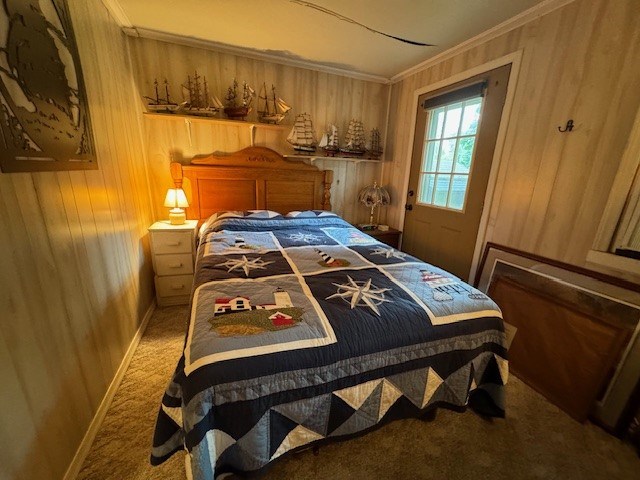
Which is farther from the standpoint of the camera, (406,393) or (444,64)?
(444,64)

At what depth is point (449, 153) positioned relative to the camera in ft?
7.92

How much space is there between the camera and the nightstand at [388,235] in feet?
9.74

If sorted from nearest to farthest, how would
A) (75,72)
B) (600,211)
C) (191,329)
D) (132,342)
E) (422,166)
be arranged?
(191,329) → (75,72) → (600,211) → (132,342) → (422,166)

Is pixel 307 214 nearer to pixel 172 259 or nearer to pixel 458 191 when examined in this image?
pixel 172 259

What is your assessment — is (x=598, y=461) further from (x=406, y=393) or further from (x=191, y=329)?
(x=191, y=329)

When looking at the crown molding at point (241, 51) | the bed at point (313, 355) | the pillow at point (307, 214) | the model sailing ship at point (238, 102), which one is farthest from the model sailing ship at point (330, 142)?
the bed at point (313, 355)

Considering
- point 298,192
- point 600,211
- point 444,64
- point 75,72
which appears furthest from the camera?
point 298,192

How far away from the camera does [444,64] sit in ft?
7.84

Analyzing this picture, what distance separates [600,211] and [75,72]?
286 centimetres

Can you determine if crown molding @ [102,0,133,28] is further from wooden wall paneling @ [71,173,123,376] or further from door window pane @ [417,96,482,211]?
door window pane @ [417,96,482,211]

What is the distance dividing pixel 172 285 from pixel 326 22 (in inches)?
98.0

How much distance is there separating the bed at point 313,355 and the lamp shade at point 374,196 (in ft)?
4.89

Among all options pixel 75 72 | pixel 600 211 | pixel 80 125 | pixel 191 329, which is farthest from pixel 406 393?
pixel 75 72

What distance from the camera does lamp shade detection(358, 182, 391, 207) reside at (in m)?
3.09
